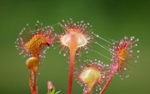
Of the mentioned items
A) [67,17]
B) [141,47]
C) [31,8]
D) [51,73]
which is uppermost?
[31,8]

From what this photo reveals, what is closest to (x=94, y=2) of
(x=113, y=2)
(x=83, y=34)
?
(x=113, y=2)

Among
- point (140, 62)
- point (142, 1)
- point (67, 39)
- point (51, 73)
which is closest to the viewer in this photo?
point (67, 39)

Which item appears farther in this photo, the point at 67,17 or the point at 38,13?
the point at 38,13

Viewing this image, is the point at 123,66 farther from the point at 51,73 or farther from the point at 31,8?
Answer: the point at 31,8

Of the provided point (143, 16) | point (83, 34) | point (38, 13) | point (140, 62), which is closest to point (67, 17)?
point (38, 13)

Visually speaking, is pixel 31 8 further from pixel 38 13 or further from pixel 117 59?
pixel 117 59

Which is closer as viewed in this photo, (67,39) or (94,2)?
(67,39)

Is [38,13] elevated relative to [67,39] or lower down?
elevated

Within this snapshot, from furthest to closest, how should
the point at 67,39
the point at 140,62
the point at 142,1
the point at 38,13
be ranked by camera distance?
1. the point at 142,1
2. the point at 38,13
3. the point at 140,62
4. the point at 67,39

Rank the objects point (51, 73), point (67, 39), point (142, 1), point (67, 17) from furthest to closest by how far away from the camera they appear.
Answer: point (142, 1) → point (67, 17) → point (51, 73) → point (67, 39)
